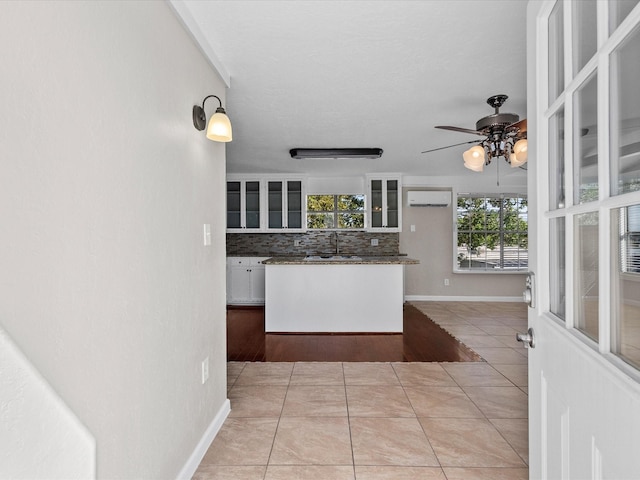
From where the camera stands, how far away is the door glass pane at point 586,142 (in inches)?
33.4

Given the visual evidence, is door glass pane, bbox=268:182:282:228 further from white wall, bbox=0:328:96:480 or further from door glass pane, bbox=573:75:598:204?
white wall, bbox=0:328:96:480

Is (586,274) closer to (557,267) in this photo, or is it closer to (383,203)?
(557,267)

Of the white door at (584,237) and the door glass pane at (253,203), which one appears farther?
the door glass pane at (253,203)

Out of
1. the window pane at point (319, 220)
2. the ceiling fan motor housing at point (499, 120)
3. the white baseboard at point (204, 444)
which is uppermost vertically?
the ceiling fan motor housing at point (499, 120)

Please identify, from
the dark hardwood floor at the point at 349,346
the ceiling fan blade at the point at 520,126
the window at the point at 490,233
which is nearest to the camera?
the ceiling fan blade at the point at 520,126

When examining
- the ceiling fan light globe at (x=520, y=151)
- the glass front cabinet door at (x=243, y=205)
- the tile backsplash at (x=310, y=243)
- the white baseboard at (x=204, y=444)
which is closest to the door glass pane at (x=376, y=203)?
the tile backsplash at (x=310, y=243)

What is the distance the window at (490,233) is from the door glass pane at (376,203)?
146 cm

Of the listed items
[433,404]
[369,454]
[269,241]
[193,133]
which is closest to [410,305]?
[269,241]

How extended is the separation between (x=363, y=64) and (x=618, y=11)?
5.66 feet

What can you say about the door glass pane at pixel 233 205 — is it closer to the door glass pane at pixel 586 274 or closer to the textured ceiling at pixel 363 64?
the textured ceiling at pixel 363 64

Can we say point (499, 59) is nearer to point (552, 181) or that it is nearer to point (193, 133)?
point (552, 181)

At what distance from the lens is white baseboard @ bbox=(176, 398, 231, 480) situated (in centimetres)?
170

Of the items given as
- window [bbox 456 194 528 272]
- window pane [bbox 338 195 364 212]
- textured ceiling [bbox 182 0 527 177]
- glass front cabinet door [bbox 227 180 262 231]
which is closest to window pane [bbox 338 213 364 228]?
window pane [bbox 338 195 364 212]

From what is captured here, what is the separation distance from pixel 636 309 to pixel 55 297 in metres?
1.30
